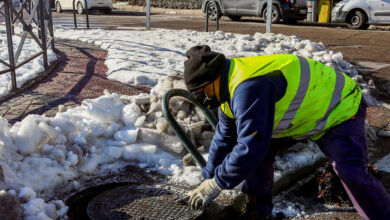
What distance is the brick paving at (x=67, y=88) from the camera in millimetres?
4961

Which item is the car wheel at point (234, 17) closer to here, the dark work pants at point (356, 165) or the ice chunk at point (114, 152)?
the ice chunk at point (114, 152)

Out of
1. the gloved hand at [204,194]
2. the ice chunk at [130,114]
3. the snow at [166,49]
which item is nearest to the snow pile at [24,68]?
the snow at [166,49]

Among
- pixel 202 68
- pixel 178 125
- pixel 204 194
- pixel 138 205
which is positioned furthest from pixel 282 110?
pixel 138 205

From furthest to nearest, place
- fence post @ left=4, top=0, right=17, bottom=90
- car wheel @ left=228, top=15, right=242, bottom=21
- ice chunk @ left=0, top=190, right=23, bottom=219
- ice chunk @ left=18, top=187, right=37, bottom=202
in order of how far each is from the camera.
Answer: car wheel @ left=228, top=15, right=242, bottom=21, fence post @ left=4, top=0, right=17, bottom=90, ice chunk @ left=18, top=187, right=37, bottom=202, ice chunk @ left=0, top=190, right=23, bottom=219

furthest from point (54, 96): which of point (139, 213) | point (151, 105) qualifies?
point (139, 213)

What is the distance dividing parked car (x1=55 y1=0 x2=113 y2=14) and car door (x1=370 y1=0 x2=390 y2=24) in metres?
11.7

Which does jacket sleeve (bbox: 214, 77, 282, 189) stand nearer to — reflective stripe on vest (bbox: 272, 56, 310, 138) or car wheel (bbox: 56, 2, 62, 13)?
reflective stripe on vest (bbox: 272, 56, 310, 138)

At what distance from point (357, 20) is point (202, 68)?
13.0 m

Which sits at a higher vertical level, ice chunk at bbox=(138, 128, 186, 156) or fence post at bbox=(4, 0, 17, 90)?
fence post at bbox=(4, 0, 17, 90)

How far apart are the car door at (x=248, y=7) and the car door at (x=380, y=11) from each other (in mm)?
3833

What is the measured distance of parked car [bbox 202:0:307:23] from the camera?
15727 millimetres

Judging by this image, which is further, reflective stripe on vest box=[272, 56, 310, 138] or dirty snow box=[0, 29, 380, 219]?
dirty snow box=[0, 29, 380, 219]

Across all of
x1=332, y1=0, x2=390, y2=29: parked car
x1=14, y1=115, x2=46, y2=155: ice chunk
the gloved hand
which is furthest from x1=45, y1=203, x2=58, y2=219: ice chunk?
x1=332, y1=0, x2=390, y2=29: parked car

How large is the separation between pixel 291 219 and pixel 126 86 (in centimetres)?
338
